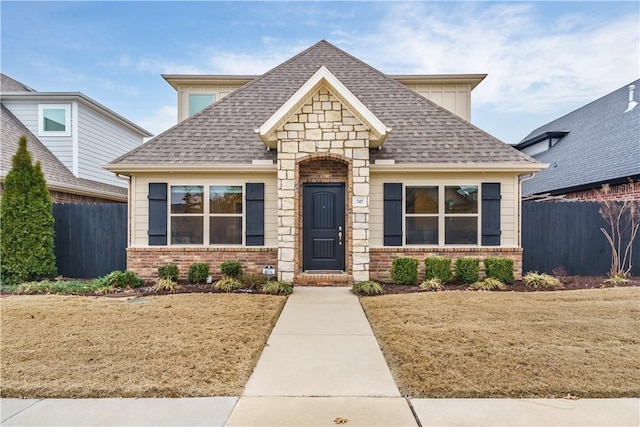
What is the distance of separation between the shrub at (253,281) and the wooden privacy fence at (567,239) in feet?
23.4

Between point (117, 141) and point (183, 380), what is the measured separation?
14721 mm

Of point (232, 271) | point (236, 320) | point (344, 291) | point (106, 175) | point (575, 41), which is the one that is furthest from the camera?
point (106, 175)

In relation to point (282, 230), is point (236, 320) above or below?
below

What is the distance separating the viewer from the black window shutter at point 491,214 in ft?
29.1

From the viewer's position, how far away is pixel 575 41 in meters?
11.4

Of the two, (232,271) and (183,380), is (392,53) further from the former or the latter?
(183,380)

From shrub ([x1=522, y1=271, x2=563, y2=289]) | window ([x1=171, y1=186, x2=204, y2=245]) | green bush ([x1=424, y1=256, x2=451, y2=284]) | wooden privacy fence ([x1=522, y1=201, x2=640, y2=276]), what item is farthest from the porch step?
wooden privacy fence ([x1=522, y1=201, x2=640, y2=276])

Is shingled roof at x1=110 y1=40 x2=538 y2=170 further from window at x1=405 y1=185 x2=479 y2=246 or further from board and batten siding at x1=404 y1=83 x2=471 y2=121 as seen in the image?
board and batten siding at x1=404 y1=83 x2=471 y2=121

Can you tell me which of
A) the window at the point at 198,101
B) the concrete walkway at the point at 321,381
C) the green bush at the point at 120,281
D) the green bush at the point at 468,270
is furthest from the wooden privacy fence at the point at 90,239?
the green bush at the point at 468,270

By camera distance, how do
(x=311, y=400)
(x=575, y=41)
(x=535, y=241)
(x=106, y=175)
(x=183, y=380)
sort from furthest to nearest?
(x=106, y=175)
(x=575, y=41)
(x=535, y=241)
(x=183, y=380)
(x=311, y=400)

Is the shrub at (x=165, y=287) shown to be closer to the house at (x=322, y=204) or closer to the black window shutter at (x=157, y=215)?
the house at (x=322, y=204)

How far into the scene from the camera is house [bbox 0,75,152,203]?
39.5 feet

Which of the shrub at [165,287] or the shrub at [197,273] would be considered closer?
the shrub at [165,287]

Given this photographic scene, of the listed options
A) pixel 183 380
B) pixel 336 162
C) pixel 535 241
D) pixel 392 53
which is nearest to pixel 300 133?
pixel 336 162
